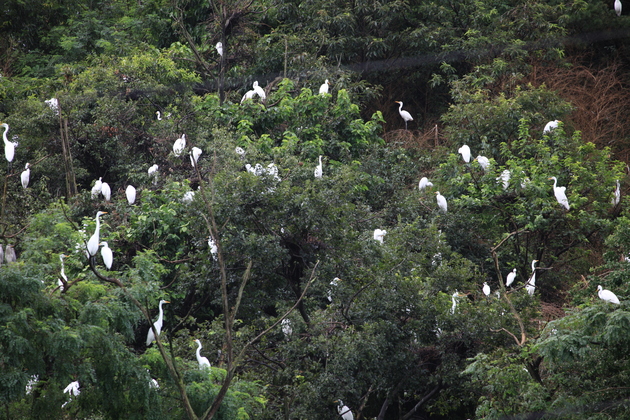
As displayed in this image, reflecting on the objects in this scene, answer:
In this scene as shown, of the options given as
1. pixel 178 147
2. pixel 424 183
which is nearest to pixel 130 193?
pixel 178 147

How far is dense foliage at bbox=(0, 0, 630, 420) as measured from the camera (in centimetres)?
471

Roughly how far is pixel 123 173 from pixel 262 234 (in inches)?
177

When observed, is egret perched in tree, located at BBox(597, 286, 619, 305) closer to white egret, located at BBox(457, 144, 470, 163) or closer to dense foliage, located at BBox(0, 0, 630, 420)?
dense foliage, located at BBox(0, 0, 630, 420)

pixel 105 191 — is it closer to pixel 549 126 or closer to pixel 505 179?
pixel 505 179

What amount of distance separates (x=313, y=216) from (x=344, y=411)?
5.67ft

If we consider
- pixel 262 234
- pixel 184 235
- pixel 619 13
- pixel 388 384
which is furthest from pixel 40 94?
pixel 619 13

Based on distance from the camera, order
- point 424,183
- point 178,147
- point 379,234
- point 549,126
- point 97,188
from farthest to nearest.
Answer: point 424,183 < point 549,126 < point 178,147 < point 97,188 < point 379,234

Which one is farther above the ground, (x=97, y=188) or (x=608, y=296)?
(x=608, y=296)

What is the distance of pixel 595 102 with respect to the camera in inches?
502

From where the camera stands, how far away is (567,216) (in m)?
8.34

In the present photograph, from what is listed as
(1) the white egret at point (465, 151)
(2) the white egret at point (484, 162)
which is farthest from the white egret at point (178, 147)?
(2) the white egret at point (484, 162)

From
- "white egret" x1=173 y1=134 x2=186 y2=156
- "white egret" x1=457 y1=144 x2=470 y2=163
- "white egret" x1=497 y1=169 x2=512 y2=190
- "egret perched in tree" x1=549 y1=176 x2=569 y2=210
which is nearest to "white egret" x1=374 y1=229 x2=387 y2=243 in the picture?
"white egret" x1=497 y1=169 x2=512 y2=190

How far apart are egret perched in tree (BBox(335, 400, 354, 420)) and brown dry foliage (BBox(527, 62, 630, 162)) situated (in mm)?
7786

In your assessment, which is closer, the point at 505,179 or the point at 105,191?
the point at 505,179
